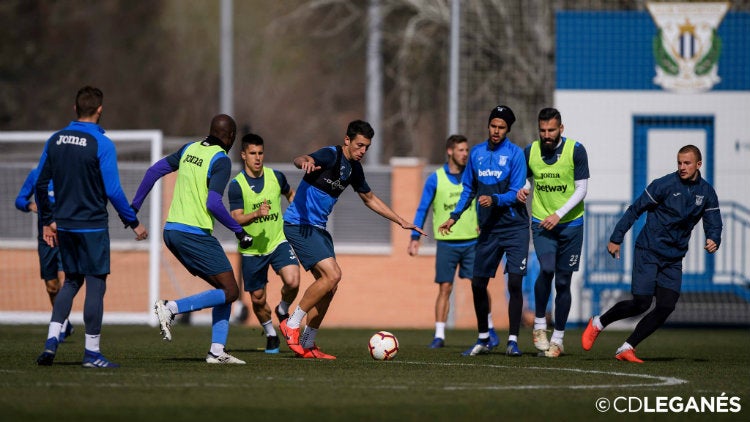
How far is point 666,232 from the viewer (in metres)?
12.3

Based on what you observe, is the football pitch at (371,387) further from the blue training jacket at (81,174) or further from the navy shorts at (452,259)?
the navy shorts at (452,259)

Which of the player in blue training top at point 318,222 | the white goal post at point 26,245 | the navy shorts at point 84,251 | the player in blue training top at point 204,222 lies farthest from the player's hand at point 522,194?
the white goal post at point 26,245

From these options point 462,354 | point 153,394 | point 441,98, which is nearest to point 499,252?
point 462,354

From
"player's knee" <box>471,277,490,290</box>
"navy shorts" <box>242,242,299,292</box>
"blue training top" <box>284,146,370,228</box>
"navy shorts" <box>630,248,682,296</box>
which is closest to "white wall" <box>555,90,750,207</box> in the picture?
"player's knee" <box>471,277,490,290</box>

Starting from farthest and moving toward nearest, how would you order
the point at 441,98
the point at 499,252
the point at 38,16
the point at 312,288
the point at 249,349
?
the point at 38,16
the point at 441,98
the point at 249,349
the point at 499,252
the point at 312,288

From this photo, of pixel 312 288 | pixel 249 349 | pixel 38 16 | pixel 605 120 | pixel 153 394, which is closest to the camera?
pixel 153 394

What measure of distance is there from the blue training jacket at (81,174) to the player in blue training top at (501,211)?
377cm

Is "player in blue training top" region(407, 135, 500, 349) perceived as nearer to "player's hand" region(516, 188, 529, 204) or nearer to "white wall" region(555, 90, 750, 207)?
"player's hand" region(516, 188, 529, 204)

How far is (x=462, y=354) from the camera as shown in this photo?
1337 cm

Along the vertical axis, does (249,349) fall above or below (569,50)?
below

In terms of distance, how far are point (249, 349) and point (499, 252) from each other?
9.76ft

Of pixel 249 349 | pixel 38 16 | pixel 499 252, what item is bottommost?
pixel 249 349

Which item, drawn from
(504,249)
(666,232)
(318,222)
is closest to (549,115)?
(504,249)

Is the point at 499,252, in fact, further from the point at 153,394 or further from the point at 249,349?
the point at 153,394
